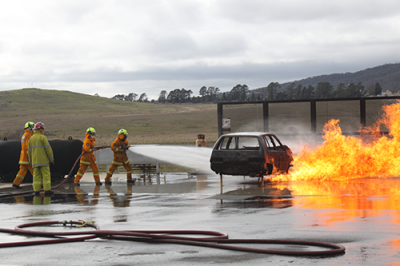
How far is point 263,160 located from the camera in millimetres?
14352

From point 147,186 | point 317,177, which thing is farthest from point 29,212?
point 317,177

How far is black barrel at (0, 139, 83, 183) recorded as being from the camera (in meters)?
17.6

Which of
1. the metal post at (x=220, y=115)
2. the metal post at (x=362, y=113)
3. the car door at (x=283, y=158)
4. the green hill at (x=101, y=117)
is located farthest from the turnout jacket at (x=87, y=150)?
the green hill at (x=101, y=117)

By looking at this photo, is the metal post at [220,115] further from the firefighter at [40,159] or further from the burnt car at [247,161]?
the firefighter at [40,159]

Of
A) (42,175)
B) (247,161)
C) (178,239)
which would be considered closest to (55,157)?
(42,175)

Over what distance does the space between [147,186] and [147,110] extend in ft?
344


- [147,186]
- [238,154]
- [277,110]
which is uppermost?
[277,110]

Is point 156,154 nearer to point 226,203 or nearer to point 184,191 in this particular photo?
point 184,191

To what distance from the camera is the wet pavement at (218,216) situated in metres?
6.41

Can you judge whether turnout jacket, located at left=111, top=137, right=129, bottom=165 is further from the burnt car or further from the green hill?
the green hill

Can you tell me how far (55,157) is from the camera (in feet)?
57.8

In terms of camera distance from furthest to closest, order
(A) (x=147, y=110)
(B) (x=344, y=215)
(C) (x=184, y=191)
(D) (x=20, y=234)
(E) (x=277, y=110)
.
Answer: (A) (x=147, y=110) < (E) (x=277, y=110) < (C) (x=184, y=191) < (B) (x=344, y=215) < (D) (x=20, y=234)

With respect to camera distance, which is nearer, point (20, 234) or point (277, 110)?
point (20, 234)

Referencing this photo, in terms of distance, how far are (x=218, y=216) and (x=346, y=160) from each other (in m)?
8.39
